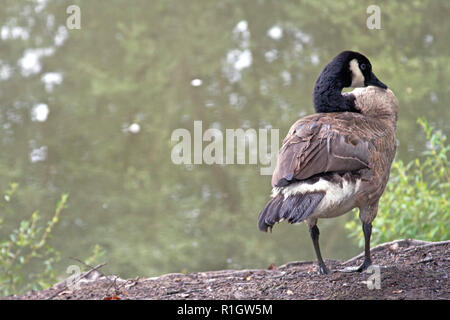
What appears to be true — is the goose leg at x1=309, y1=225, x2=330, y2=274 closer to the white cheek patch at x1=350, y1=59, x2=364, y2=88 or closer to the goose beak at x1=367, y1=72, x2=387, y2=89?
the white cheek patch at x1=350, y1=59, x2=364, y2=88

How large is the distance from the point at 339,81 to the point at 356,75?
0.25 metres

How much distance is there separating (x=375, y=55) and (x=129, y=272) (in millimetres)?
5099

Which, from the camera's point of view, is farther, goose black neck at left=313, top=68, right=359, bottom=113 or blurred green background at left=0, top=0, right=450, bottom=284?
blurred green background at left=0, top=0, right=450, bottom=284

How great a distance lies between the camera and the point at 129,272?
782cm

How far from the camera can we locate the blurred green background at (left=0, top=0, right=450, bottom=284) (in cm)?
832

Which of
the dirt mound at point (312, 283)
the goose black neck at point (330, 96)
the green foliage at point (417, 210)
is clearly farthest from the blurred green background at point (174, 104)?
the goose black neck at point (330, 96)

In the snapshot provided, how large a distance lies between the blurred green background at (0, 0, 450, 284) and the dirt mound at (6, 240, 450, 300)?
375 centimetres

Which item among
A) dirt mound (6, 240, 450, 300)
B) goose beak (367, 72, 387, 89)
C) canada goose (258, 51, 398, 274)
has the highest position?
goose beak (367, 72, 387, 89)

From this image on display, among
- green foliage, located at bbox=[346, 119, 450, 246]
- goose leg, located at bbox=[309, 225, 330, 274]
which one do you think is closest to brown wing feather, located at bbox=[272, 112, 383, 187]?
goose leg, located at bbox=[309, 225, 330, 274]

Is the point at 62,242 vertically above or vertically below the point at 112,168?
below

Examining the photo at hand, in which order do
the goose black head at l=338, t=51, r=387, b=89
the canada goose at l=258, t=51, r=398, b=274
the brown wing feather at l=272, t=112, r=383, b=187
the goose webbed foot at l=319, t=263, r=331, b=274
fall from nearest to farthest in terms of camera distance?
the canada goose at l=258, t=51, r=398, b=274 < the brown wing feather at l=272, t=112, r=383, b=187 < the goose webbed foot at l=319, t=263, r=331, b=274 < the goose black head at l=338, t=51, r=387, b=89

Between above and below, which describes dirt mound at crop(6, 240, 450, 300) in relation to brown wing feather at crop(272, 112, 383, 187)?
below
